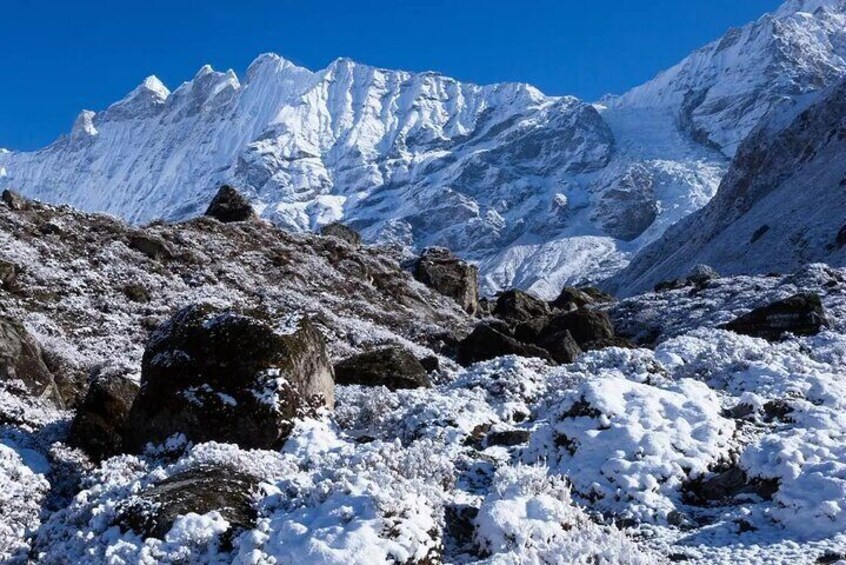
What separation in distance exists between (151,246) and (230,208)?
17148 mm

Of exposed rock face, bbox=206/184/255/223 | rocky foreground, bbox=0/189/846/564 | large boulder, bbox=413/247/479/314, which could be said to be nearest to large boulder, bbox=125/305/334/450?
rocky foreground, bbox=0/189/846/564

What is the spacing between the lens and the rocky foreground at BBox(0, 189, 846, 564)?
10766mm

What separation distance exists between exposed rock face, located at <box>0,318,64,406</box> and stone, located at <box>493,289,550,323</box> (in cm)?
3661

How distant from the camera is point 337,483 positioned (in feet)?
37.3

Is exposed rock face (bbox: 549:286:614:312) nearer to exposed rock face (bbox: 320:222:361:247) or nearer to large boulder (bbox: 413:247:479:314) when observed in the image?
large boulder (bbox: 413:247:479:314)

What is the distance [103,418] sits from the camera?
16.6 metres

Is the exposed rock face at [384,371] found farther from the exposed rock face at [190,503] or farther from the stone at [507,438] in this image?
the exposed rock face at [190,503]

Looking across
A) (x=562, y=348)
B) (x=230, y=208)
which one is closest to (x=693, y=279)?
(x=562, y=348)

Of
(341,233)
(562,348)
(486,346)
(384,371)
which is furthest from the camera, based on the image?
(341,233)

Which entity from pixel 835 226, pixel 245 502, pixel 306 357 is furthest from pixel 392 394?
pixel 835 226

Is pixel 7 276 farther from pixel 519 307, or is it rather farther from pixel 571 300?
pixel 571 300

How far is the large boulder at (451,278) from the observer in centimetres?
5900

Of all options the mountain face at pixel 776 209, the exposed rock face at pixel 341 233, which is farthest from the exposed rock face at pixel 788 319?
the mountain face at pixel 776 209

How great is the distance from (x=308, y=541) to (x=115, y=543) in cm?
276
